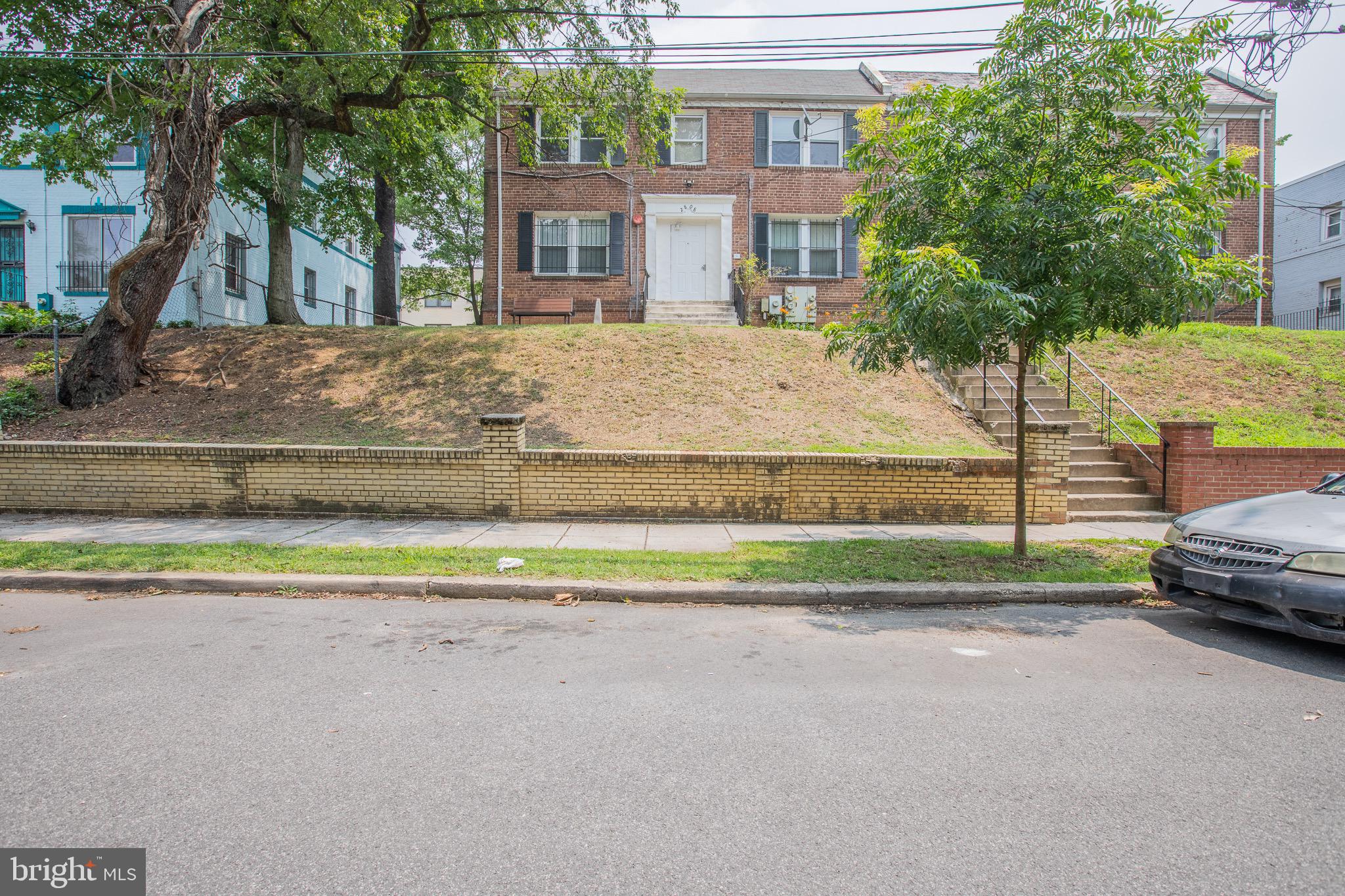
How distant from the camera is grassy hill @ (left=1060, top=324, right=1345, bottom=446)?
11.9 m

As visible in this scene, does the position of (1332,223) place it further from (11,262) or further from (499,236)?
(11,262)

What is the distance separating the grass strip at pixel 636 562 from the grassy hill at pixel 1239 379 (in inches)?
250

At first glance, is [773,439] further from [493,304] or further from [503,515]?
[493,304]

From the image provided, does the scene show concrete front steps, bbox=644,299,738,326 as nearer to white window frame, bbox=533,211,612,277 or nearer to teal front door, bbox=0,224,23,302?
white window frame, bbox=533,211,612,277

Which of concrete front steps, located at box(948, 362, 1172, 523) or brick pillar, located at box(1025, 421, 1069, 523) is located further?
concrete front steps, located at box(948, 362, 1172, 523)

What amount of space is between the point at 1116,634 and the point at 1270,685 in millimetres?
1185

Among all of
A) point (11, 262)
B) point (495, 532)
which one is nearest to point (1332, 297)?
point (495, 532)

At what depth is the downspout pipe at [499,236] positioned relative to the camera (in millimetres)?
20312

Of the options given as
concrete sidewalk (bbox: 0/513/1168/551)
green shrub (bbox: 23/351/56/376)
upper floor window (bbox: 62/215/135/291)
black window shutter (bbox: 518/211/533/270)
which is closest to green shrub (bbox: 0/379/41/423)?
green shrub (bbox: 23/351/56/376)

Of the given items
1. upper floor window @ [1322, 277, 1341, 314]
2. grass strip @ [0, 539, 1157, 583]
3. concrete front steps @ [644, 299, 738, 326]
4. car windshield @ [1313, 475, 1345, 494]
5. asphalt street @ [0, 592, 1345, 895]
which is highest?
upper floor window @ [1322, 277, 1341, 314]

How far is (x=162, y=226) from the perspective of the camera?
1129 centimetres

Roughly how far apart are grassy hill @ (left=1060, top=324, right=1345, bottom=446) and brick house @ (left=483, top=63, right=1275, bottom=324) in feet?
22.0

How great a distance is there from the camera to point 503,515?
Answer: 948 centimetres

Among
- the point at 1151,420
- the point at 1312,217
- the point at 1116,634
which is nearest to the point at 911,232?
the point at 1116,634
